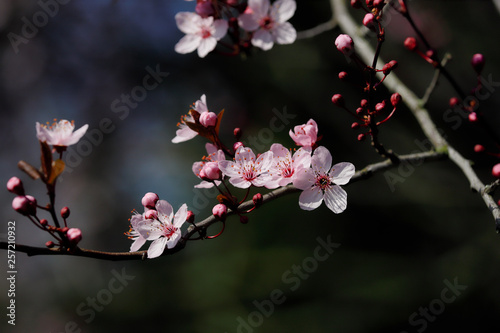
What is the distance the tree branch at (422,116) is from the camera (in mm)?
1206

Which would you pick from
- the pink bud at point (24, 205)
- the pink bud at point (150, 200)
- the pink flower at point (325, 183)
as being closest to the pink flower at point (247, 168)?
the pink flower at point (325, 183)

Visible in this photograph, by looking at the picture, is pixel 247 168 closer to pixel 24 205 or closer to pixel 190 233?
pixel 190 233

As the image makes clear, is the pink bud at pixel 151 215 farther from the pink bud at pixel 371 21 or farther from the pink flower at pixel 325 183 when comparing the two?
the pink bud at pixel 371 21

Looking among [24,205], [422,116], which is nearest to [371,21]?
Answer: [422,116]

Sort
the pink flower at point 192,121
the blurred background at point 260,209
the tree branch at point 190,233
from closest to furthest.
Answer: the tree branch at point 190,233
the pink flower at point 192,121
the blurred background at point 260,209

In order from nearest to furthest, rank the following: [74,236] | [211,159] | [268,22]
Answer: [74,236] < [211,159] < [268,22]

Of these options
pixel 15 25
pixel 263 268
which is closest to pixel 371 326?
pixel 263 268

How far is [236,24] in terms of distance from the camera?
5.90ft

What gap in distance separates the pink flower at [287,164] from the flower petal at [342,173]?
0.10 m

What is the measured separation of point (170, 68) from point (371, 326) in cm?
311

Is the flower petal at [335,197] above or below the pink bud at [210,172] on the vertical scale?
below

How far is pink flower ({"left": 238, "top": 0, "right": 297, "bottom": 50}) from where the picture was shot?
5.91 feet

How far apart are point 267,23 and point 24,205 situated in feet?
4.26

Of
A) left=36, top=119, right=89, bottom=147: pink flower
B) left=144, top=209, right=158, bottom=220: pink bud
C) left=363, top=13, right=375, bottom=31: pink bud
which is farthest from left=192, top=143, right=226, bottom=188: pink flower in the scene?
left=363, top=13, right=375, bottom=31: pink bud
